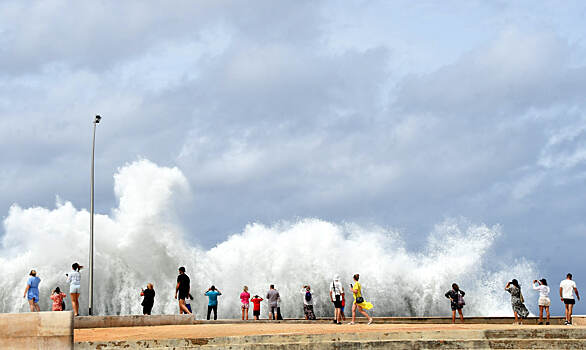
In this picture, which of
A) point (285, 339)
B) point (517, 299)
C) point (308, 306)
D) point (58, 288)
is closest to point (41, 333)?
point (285, 339)

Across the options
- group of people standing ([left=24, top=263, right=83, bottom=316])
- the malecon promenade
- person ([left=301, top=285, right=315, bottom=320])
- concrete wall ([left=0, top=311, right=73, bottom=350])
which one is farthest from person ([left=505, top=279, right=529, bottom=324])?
concrete wall ([left=0, top=311, right=73, bottom=350])

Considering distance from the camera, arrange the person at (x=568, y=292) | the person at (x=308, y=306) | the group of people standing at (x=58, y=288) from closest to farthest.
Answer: the group of people standing at (x=58, y=288), the person at (x=568, y=292), the person at (x=308, y=306)

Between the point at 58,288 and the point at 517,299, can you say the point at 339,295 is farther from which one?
the point at 58,288

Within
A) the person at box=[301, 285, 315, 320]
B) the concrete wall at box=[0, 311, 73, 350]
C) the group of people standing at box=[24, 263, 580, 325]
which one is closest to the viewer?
the concrete wall at box=[0, 311, 73, 350]

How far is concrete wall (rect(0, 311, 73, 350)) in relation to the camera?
37.4ft

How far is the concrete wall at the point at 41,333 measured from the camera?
11.4 meters

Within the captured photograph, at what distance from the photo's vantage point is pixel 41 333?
449 inches

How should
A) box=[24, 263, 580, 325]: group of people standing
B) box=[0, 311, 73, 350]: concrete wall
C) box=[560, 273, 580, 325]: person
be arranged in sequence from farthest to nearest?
box=[560, 273, 580, 325]: person → box=[24, 263, 580, 325]: group of people standing → box=[0, 311, 73, 350]: concrete wall

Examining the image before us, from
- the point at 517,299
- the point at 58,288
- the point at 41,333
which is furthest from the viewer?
the point at 517,299

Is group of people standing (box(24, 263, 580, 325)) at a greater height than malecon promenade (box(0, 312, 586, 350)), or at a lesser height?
greater

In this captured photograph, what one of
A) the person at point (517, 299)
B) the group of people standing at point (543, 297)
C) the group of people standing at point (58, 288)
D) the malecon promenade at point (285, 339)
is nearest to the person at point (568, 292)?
the group of people standing at point (543, 297)

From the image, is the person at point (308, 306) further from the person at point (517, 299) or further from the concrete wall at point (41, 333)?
the concrete wall at point (41, 333)

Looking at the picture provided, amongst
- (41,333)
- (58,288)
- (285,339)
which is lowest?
(285,339)

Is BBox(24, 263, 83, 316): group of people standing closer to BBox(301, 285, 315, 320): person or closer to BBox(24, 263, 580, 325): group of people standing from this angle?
BBox(24, 263, 580, 325): group of people standing
